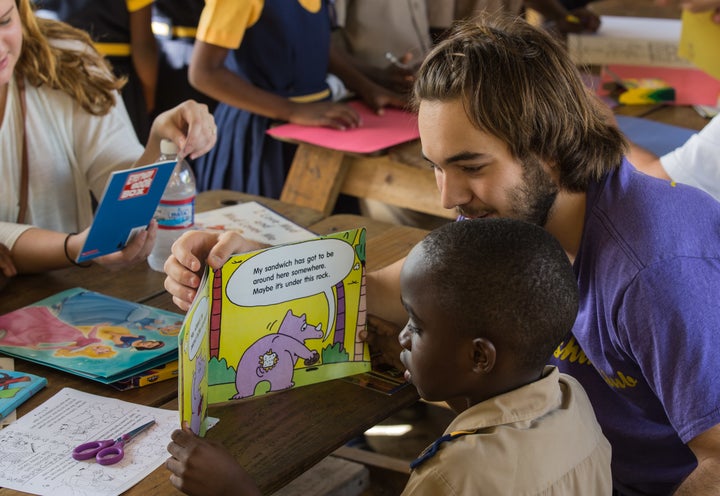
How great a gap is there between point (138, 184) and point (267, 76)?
136 cm

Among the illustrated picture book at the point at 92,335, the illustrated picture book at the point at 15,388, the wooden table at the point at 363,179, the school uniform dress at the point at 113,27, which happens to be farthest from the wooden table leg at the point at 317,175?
the illustrated picture book at the point at 15,388

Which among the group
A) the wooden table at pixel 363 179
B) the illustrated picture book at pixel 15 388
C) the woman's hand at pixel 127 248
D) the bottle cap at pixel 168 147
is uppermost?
the bottle cap at pixel 168 147

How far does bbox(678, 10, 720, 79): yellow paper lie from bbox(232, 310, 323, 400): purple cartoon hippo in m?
1.76

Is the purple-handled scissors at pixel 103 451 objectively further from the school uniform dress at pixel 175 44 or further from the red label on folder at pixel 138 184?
the school uniform dress at pixel 175 44

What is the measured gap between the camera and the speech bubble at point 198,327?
43.6 inches

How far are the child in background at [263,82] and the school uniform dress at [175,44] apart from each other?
0.55 meters

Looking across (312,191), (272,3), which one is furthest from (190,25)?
(312,191)

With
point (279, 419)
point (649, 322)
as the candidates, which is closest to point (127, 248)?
point (279, 419)

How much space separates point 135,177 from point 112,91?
2.11 ft

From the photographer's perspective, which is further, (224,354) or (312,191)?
(312,191)

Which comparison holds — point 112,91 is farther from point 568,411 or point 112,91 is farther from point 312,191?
point 568,411

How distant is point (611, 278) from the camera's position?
130 cm

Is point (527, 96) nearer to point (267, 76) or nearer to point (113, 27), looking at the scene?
point (267, 76)

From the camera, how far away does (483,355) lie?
1140 mm
